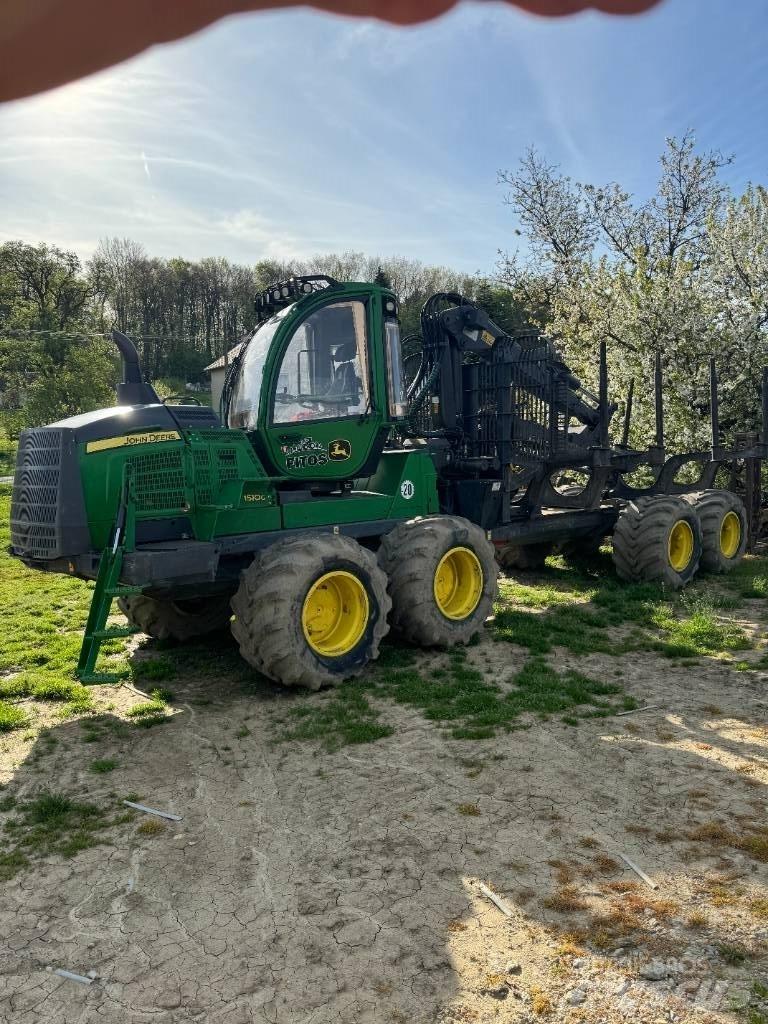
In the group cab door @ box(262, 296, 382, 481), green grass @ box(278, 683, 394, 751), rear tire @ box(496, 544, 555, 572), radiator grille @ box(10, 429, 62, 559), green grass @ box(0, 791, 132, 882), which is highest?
cab door @ box(262, 296, 382, 481)

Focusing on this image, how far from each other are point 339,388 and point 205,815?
13.7 ft

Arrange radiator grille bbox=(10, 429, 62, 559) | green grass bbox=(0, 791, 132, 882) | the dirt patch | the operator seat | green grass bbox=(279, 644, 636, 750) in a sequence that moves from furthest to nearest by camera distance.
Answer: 1. the operator seat
2. radiator grille bbox=(10, 429, 62, 559)
3. green grass bbox=(279, 644, 636, 750)
4. green grass bbox=(0, 791, 132, 882)
5. the dirt patch

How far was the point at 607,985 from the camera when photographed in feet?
9.96

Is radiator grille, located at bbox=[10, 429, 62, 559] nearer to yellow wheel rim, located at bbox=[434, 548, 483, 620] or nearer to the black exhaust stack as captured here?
the black exhaust stack

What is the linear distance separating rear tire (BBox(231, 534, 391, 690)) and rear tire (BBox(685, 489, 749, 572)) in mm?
5517

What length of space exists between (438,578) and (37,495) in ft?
12.1

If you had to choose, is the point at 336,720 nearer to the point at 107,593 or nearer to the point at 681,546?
the point at 107,593

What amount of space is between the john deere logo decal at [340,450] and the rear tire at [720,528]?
17.3 ft

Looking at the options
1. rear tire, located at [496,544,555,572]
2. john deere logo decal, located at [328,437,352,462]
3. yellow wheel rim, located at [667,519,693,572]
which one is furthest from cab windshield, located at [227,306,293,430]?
yellow wheel rim, located at [667,519,693,572]

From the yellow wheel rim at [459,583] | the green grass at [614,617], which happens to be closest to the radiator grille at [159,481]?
the yellow wheel rim at [459,583]

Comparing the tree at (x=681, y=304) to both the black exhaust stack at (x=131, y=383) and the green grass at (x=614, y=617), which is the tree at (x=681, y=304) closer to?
the green grass at (x=614, y=617)

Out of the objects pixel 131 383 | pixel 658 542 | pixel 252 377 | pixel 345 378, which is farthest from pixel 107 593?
pixel 658 542

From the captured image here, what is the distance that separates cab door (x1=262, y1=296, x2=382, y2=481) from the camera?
7293 mm

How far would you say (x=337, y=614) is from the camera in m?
7.08
